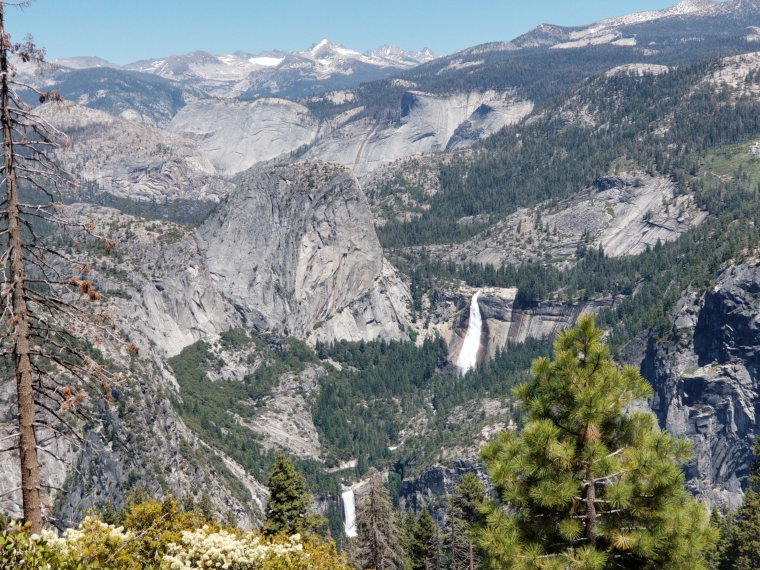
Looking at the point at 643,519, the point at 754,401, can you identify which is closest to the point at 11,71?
the point at 643,519

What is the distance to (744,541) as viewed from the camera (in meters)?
70.8

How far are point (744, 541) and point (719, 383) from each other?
96775 millimetres

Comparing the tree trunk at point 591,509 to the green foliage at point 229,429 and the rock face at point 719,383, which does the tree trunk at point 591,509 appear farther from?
the rock face at point 719,383

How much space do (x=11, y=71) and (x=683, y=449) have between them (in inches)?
814

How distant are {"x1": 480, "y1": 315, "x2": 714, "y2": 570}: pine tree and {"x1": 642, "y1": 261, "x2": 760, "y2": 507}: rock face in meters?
138

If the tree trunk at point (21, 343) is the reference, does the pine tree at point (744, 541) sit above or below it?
→ below

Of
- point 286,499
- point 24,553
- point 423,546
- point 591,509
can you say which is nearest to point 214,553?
point 24,553

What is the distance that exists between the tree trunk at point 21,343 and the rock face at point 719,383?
147 meters

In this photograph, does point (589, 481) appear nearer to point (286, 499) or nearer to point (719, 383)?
point (286, 499)

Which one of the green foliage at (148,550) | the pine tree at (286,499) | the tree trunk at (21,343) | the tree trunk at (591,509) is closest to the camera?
the green foliage at (148,550)

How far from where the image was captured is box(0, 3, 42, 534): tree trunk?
21047 millimetres

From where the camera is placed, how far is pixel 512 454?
2375 centimetres

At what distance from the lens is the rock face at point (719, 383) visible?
15425 centimetres

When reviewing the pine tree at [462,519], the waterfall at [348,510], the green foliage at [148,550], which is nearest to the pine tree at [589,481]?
the green foliage at [148,550]
